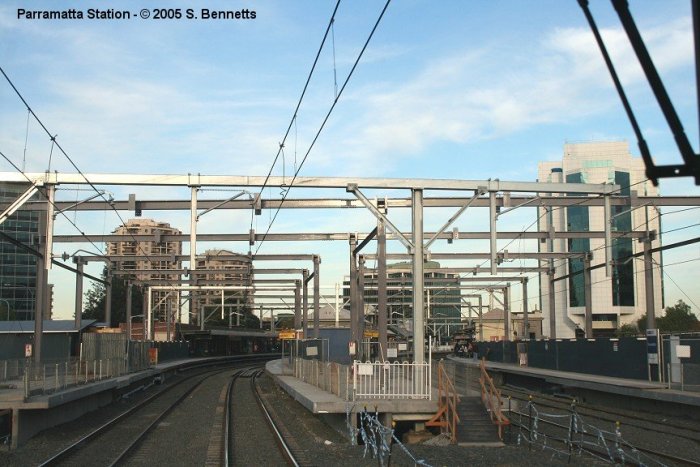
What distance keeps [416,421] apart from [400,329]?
54837 millimetres

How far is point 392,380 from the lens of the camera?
19141mm

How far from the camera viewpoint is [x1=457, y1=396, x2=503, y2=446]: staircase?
17.2 m

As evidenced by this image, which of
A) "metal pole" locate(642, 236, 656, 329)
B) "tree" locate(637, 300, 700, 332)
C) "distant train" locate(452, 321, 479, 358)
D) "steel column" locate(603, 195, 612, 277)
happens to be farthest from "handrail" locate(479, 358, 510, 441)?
"tree" locate(637, 300, 700, 332)

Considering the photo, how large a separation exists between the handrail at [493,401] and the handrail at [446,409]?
2.43 feet

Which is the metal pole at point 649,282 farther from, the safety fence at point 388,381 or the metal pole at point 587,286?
the safety fence at point 388,381

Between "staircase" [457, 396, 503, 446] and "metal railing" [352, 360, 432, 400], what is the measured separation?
0.96 metres

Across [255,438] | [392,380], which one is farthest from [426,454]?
[255,438]

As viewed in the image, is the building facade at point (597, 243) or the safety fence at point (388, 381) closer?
the safety fence at point (388, 381)

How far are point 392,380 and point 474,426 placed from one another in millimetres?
2467

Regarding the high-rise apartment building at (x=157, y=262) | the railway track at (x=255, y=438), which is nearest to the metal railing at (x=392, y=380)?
the railway track at (x=255, y=438)

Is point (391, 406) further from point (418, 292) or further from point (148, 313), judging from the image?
point (148, 313)

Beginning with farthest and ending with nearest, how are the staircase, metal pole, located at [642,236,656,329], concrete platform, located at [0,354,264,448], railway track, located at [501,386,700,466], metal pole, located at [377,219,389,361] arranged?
1. metal pole, located at [642,236,656,329]
2. metal pole, located at [377,219,389,361]
3. concrete platform, located at [0,354,264,448]
4. the staircase
5. railway track, located at [501,386,700,466]

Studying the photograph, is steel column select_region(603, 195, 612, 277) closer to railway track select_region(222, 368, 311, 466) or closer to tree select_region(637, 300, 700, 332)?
railway track select_region(222, 368, 311, 466)

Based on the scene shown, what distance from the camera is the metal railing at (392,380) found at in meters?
18.7
